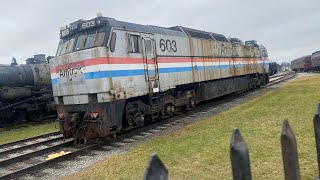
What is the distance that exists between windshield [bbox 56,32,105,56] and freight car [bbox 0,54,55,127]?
25.8 ft

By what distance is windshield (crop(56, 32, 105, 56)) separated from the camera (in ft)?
33.8

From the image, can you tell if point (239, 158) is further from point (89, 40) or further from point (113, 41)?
point (89, 40)

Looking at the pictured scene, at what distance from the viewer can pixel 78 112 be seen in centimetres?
1064

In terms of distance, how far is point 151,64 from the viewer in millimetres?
11859

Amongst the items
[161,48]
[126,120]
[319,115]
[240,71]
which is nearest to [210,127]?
[126,120]

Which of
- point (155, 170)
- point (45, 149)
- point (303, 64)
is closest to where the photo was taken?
point (155, 170)

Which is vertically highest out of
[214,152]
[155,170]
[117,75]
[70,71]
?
[70,71]

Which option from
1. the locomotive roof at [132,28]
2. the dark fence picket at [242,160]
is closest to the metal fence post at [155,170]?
the dark fence picket at [242,160]

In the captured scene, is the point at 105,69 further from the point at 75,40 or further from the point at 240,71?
the point at 240,71

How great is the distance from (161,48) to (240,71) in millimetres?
10386

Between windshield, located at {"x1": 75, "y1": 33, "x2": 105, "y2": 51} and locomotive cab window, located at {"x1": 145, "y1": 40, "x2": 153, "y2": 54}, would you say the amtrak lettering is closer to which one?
windshield, located at {"x1": 75, "y1": 33, "x2": 105, "y2": 51}

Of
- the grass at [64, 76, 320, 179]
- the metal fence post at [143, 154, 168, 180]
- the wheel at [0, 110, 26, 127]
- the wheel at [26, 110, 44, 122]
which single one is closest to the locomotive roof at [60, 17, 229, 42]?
the grass at [64, 76, 320, 179]

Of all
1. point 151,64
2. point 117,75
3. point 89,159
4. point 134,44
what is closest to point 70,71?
point 117,75

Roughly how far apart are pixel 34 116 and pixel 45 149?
10.3m
